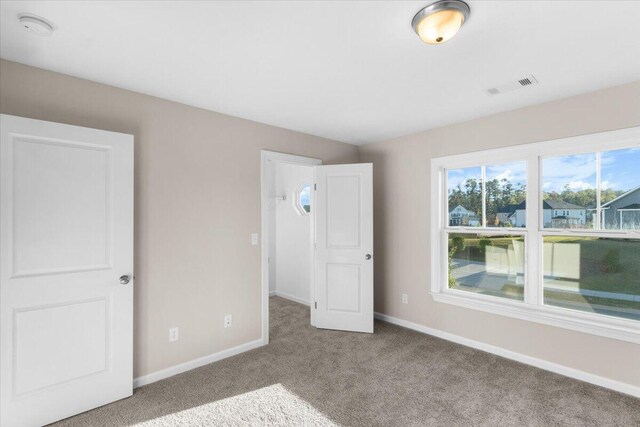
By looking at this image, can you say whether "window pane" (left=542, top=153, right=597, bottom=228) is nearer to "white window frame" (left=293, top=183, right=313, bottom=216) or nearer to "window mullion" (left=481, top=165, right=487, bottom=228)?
"window mullion" (left=481, top=165, right=487, bottom=228)

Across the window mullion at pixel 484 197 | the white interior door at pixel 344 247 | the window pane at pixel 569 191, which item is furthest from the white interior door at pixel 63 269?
the window pane at pixel 569 191

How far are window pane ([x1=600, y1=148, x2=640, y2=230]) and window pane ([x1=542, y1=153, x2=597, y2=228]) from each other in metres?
0.08

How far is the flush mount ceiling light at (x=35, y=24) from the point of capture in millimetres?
1606

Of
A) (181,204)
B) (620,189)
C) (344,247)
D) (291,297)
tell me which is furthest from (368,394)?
(291,297)

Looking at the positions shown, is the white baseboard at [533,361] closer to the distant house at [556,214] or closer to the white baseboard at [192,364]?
the distant house at [556,214]

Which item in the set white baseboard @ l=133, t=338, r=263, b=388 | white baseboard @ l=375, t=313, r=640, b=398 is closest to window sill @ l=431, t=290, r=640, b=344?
white baseboard @ l=375, t=313, r=640, b=398

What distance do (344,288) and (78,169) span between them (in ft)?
9.60

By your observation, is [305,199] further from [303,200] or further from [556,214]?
[556,214]

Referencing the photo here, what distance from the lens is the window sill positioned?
96.7 inches

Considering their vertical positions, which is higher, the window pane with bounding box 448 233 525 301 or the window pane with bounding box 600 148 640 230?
the window pane with bounding box 600 148 640 230

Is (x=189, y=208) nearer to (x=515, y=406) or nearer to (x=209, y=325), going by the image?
(x=209, y=325)

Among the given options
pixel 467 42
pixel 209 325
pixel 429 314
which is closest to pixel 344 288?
pixel 429 314

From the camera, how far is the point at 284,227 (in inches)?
215

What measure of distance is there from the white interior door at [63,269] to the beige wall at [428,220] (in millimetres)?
2961
